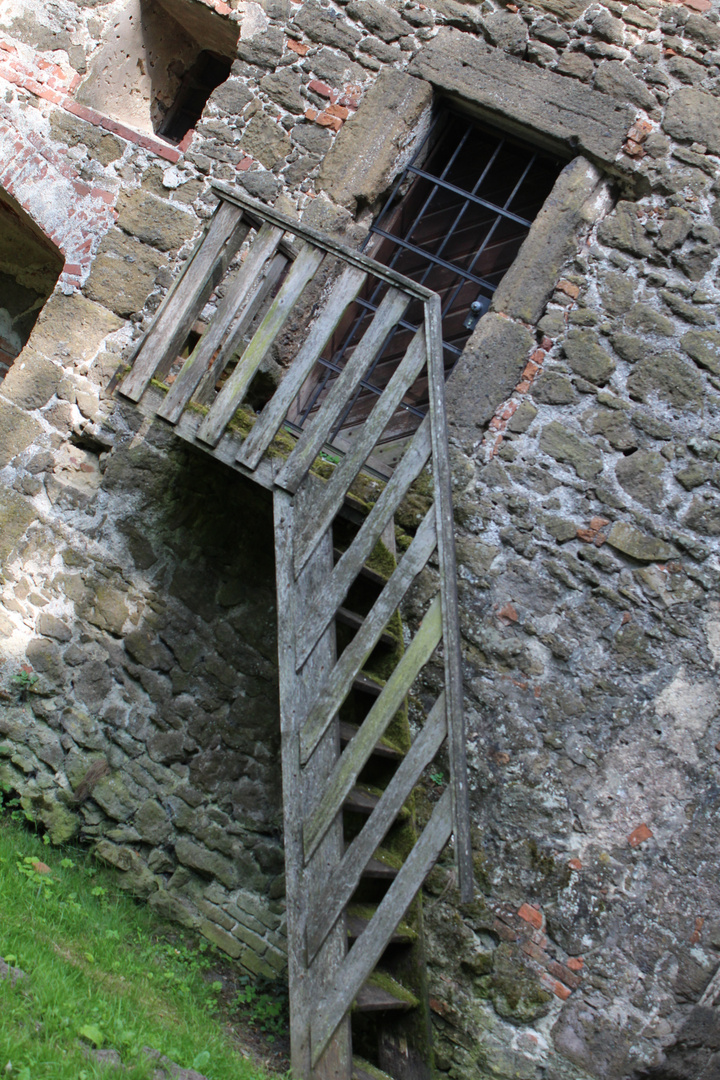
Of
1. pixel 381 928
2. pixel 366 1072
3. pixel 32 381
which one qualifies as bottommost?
pixel 366 1072

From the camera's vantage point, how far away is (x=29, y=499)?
3984mm

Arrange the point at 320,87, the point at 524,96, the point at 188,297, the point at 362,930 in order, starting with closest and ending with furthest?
1. the point at 362,930
2. the point at 188,297
3. the point at 524,96
4. the point at 320,87

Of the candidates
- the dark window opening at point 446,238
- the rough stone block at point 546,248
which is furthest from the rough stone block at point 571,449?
the dark window opening at point 446,238

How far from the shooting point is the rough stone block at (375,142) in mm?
4023

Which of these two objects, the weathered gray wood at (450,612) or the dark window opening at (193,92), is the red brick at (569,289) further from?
the dark window opening at (193,92)

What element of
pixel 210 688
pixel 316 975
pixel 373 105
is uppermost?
pixel 373 105

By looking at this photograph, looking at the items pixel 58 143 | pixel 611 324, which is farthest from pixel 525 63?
pixel 58 143

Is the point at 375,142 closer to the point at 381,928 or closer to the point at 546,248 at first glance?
the point at 546,248

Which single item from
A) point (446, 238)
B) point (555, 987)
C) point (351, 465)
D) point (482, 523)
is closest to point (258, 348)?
point (351, 465)

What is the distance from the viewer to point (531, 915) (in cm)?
321

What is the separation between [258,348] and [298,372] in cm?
23

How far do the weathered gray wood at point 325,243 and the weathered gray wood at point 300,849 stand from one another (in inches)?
41.6

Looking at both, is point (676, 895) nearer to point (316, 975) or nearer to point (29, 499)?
point (316, 975)

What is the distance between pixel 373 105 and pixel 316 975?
13.1ft
